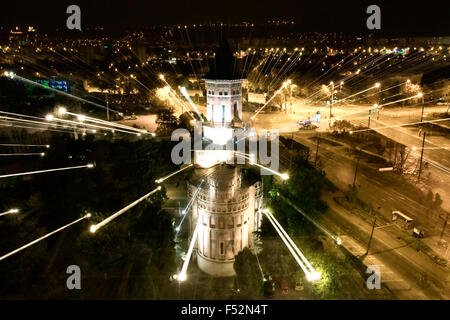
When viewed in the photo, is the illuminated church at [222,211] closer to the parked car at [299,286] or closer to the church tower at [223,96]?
the church tower at [223,96]

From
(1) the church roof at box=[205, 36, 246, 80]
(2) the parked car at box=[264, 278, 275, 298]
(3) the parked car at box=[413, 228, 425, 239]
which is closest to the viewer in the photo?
(2) the parked car at box=[264, 278, 275, 298]

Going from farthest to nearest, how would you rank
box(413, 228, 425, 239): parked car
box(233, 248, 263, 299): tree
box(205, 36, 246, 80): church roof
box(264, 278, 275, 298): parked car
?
box(205, 36, 246, 80): church roof
box(413, 228, 425, 239): parked car
box(233, 248, 263, 299): tree
box(264, 278, 275, 298): parked car

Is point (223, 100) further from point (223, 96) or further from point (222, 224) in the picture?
point (222, 224)

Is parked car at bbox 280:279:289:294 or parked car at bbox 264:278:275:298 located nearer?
parked car at bbox 264:278:275:298

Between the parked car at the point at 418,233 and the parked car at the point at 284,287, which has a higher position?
the parked car at the point at 418,233

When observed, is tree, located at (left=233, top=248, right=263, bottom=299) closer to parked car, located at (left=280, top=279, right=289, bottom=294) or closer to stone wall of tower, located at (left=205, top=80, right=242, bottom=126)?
parked car, located at (left=280, top=279, right=289, bottom=294)

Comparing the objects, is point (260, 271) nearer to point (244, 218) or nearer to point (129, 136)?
point (244, 218)

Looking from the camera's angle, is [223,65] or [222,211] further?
[223,65]
